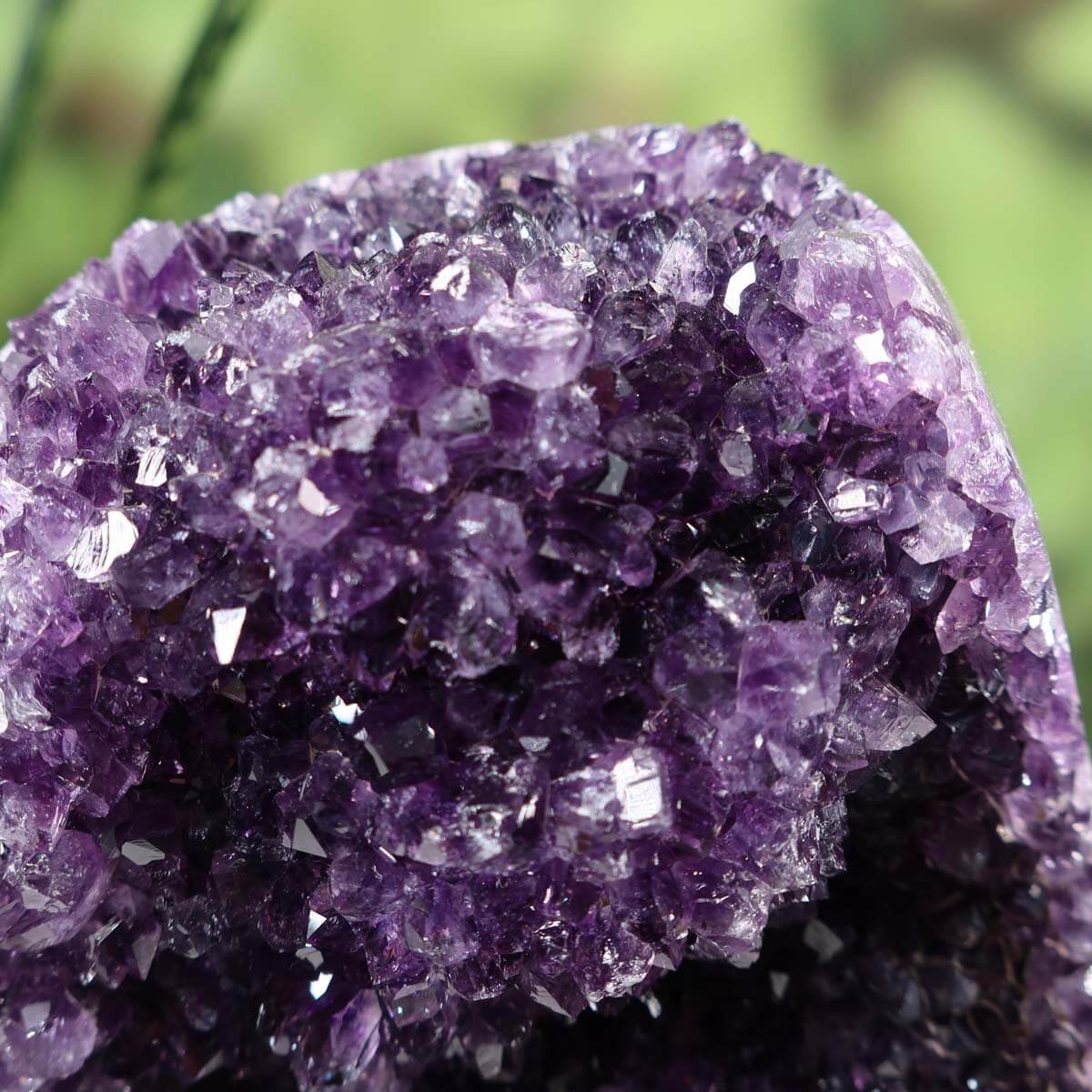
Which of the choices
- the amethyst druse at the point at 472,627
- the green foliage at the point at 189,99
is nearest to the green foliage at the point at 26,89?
the green foliage at the point at 189,99

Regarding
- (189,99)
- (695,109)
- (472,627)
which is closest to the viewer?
(472,627)

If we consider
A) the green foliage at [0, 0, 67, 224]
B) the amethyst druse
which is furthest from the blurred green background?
the amethyst druse

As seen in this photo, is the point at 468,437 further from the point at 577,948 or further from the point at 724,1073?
the point at 724,1073

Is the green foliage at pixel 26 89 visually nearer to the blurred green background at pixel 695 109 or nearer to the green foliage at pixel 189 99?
the blurred green background at pixel 695 109

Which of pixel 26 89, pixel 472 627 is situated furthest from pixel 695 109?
pixel 472 627

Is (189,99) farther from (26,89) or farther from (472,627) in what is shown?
(472,627)

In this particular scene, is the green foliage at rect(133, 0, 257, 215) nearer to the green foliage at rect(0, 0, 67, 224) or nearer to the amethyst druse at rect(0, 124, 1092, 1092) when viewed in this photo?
the green foliage at rect(0, 0, 67, 224)
